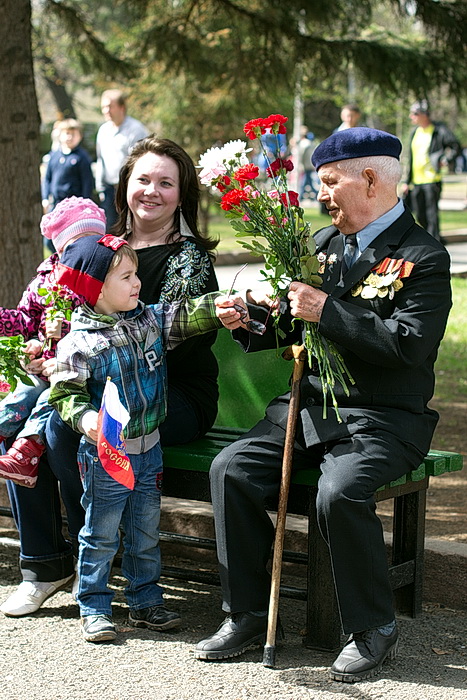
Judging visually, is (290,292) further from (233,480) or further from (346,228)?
(233,480)

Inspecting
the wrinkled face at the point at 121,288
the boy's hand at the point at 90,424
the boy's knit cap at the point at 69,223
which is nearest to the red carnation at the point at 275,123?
the wrinkled face at the point at 121,288

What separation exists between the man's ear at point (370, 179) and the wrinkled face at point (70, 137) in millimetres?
7941

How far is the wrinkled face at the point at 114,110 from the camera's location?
35.0 feet

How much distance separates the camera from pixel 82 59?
7664 millimetres

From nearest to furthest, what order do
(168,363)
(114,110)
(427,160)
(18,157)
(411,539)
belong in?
1. (411,539)
2. (168,363)
3. (18,157)
4. (114,110)
5. (427,160)

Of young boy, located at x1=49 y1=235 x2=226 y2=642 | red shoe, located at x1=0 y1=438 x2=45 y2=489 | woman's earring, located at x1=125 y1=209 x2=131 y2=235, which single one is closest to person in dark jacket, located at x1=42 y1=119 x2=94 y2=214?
woman's earring, located at x1=125 y1=209 x2=131 y2=235

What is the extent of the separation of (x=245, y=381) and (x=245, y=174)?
129 cm

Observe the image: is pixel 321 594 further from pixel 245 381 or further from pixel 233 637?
pixel 245 381

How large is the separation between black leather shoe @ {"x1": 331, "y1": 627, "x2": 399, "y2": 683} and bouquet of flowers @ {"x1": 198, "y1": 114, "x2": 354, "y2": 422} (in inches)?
28.3

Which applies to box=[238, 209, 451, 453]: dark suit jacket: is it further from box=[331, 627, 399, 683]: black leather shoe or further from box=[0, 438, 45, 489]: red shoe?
box=[0, 438, 45, 489]: red shoe

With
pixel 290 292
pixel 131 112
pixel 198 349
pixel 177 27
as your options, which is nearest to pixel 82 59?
pixel 177 27

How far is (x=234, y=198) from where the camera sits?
351 cm

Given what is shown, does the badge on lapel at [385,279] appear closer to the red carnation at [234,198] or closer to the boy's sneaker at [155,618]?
the red carnation at [234,198]

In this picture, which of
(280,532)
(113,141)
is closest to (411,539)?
(280,532)
